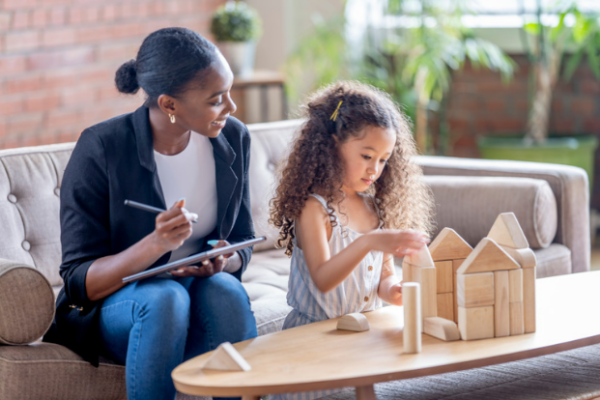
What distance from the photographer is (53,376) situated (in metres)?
1.54

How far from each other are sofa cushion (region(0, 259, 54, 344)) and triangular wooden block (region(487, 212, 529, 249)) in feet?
2.85

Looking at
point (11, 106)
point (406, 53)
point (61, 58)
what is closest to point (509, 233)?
point (11, 106)

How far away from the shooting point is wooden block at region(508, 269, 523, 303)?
1.34 meters

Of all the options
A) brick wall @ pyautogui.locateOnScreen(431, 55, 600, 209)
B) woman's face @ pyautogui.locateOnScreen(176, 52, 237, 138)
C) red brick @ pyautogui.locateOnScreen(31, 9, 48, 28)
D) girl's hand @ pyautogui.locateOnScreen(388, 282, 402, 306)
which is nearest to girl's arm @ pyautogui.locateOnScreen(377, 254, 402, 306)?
girl's hand @ pyautogui.locateOnScreen(388, 282, 402, 306)

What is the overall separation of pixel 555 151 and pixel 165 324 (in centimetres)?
268

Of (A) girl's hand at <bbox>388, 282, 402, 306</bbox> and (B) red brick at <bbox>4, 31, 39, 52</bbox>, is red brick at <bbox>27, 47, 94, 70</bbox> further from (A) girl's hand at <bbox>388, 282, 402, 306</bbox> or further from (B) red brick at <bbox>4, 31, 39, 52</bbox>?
(A) girl's hand at <bbox>388, 282, 402, 306</bbox>

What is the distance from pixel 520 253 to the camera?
1361 mm

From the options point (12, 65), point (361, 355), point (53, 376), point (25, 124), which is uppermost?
point (12, 65)

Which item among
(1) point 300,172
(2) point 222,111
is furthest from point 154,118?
(1) point 300,172

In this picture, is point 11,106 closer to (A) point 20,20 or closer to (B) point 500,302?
(A) point 20,20

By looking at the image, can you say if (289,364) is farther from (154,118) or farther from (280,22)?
(280,22)

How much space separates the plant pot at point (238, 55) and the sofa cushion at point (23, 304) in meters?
2.32

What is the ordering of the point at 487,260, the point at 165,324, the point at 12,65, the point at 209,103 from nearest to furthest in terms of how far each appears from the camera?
the point at 487,260, the point at 165,324, the point at 209,103, the point at 12,65

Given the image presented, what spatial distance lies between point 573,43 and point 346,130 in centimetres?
251
